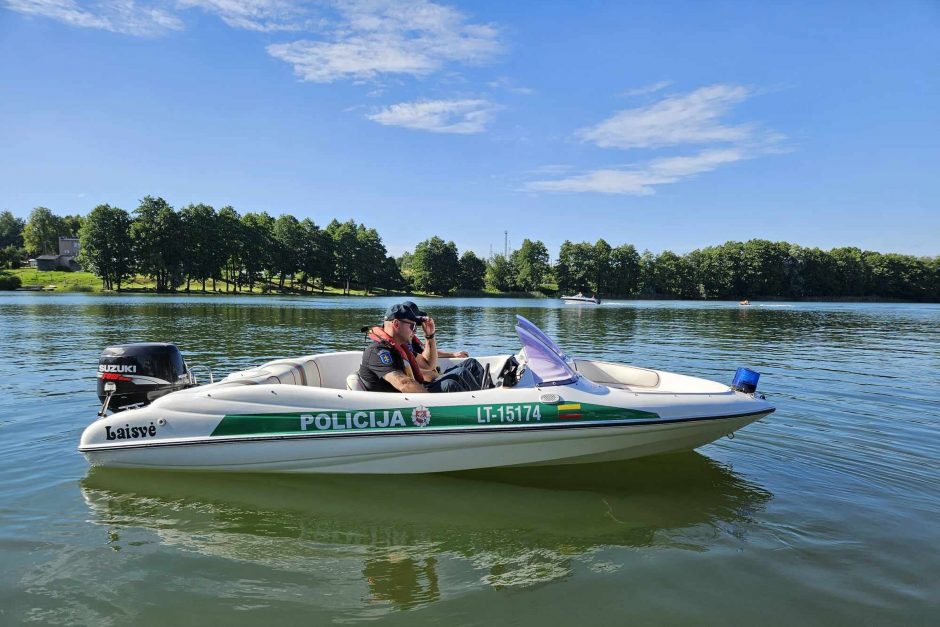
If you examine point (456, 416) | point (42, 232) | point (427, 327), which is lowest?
point (456, 416)

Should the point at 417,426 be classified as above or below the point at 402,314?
below

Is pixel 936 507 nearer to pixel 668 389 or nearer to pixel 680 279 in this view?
pixel 668 389

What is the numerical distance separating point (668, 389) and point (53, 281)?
9503 centimetres

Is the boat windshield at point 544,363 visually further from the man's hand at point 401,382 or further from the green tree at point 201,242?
the green tree at point 201,242

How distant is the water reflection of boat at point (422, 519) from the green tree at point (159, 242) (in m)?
85.2

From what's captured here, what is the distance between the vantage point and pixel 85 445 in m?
5.84

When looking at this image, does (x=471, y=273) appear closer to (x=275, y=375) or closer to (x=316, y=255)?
(x=316, y=255)

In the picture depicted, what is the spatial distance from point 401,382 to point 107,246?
3481 inches

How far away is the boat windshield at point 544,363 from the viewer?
5852 mm

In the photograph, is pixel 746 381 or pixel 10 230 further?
pixel 10 230

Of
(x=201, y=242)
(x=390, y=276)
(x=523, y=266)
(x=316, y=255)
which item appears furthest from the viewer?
(x=523, y=266)

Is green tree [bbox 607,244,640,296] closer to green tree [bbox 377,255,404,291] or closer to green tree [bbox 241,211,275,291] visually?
green tree [bbox 377,255,404,291]

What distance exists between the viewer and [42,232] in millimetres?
112812

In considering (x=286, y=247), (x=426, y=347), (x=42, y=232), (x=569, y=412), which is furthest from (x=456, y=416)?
(x=42, y=232)
